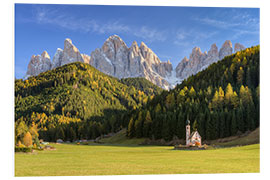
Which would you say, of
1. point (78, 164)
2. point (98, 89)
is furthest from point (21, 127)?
point (98, 89)

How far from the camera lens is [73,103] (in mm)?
114188

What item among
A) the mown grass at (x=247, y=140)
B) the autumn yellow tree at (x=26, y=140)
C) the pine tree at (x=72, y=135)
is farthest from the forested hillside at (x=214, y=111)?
the pine tree at (x=72, y=135)

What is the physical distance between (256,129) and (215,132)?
5544mm

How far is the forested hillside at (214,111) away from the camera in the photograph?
1634 inches

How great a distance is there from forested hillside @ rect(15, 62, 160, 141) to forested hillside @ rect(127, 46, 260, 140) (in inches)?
862

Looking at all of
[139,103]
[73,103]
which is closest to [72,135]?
[73,103]

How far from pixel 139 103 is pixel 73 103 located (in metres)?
46.2

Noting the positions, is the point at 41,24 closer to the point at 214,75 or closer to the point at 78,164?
the point at 78,164

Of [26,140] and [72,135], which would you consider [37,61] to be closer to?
[72,135]

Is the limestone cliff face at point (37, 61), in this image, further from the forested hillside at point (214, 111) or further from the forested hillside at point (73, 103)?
the forested hillside at point (214, 111)

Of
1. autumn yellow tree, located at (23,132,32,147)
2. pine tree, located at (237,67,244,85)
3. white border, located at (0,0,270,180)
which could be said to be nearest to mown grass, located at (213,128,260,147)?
white border, located at (0,0,270,180)

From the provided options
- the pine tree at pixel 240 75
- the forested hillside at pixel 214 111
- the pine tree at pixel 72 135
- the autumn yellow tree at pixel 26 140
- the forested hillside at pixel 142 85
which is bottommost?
the pine tree at pixel 72 135

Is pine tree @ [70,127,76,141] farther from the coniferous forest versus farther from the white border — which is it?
the white border
